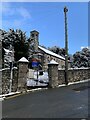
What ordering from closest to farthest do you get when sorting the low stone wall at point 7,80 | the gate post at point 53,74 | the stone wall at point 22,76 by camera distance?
1. the low stone wall at point 7,80
2. the stone wall at point 22,76
3. the gate post at point 53,74

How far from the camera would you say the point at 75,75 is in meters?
25.4

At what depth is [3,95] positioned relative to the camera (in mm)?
16281

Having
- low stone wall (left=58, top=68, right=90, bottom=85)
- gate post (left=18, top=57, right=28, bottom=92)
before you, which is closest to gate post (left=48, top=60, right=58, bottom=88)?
low stone wall (left=58, top=68, right=90, bottom=85)

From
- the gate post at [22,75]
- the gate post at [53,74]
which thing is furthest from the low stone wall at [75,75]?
the gate post at [22,75]

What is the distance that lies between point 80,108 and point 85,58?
61.8m

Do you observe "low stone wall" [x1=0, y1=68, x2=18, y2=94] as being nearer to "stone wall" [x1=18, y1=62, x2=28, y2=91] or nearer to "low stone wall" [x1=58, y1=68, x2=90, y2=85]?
"stone wall" [x1=18, y1=62, x2=28, y2=91]

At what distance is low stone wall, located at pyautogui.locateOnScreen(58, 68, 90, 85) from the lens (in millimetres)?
22906

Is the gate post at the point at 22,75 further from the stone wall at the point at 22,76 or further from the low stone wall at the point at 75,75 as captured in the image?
the low stone wall at the point at 75,75

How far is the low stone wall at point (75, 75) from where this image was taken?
22906mm

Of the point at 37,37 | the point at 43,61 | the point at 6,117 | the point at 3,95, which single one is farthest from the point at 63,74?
the point at 37,37

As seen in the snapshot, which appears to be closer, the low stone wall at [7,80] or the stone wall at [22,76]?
the low stone wall at [7,80]

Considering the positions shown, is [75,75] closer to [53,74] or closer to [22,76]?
[53,74]

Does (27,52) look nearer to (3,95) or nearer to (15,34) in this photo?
(15,34)

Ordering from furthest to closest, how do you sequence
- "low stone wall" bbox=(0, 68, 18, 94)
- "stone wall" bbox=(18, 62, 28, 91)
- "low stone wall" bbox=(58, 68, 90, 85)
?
1. "low stone wall" bbox=(58, 68, 90, 85)
2. "stone wall" bbox=(18, 62, 28, 91)
3. "low stone wall" bbox=(0, 68, 18, 94)
